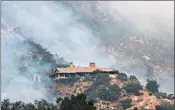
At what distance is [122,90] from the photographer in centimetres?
12538

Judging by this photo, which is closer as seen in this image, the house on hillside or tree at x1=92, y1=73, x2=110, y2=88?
tree at x1=92, y1=73, x2=110, y2=88

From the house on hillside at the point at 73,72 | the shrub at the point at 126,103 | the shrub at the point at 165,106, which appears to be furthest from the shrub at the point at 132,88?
the house on hillside at the point at 73,72

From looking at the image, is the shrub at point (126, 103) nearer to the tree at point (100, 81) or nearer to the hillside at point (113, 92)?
the hillside at point (113, 92)

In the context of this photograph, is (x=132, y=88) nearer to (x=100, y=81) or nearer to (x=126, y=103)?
(x=126, y=103)

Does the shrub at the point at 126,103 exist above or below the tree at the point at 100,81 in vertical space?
below

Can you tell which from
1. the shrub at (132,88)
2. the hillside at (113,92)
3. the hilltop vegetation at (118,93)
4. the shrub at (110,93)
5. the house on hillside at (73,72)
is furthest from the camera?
the house on hillside at (73,72)

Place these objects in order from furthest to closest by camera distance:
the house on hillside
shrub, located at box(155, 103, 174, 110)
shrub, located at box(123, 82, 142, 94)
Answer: the house on hillside → shrub, located at box(123, 82, 142, 94) → shrub, located at box(155, 103, 174, 110)

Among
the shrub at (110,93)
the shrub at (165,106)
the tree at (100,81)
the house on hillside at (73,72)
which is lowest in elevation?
the shrub at (165,106)

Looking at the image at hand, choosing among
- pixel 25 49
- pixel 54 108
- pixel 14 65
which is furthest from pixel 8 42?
pixel 54 108

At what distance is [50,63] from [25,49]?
12.4 meters

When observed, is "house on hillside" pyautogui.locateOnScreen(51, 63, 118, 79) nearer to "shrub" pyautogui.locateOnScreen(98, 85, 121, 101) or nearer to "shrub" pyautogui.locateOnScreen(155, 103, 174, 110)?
"shrub" pyautogui.locateOnScreen(98, 85, 121, 101)

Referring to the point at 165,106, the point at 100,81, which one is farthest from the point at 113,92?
the point at 165,106

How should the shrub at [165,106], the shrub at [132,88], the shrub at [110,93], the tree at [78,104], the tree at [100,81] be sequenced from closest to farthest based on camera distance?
the tree at [78,104]
the shrub at [165,106]
the shrub at [110,93]
the shrub at [132,88]
the tree at [100,81]

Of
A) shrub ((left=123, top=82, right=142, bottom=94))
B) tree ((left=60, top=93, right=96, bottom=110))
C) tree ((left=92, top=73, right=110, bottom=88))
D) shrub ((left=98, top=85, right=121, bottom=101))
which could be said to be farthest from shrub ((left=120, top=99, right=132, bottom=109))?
tree ((left=60, top=93, right=96, bottom=110))
